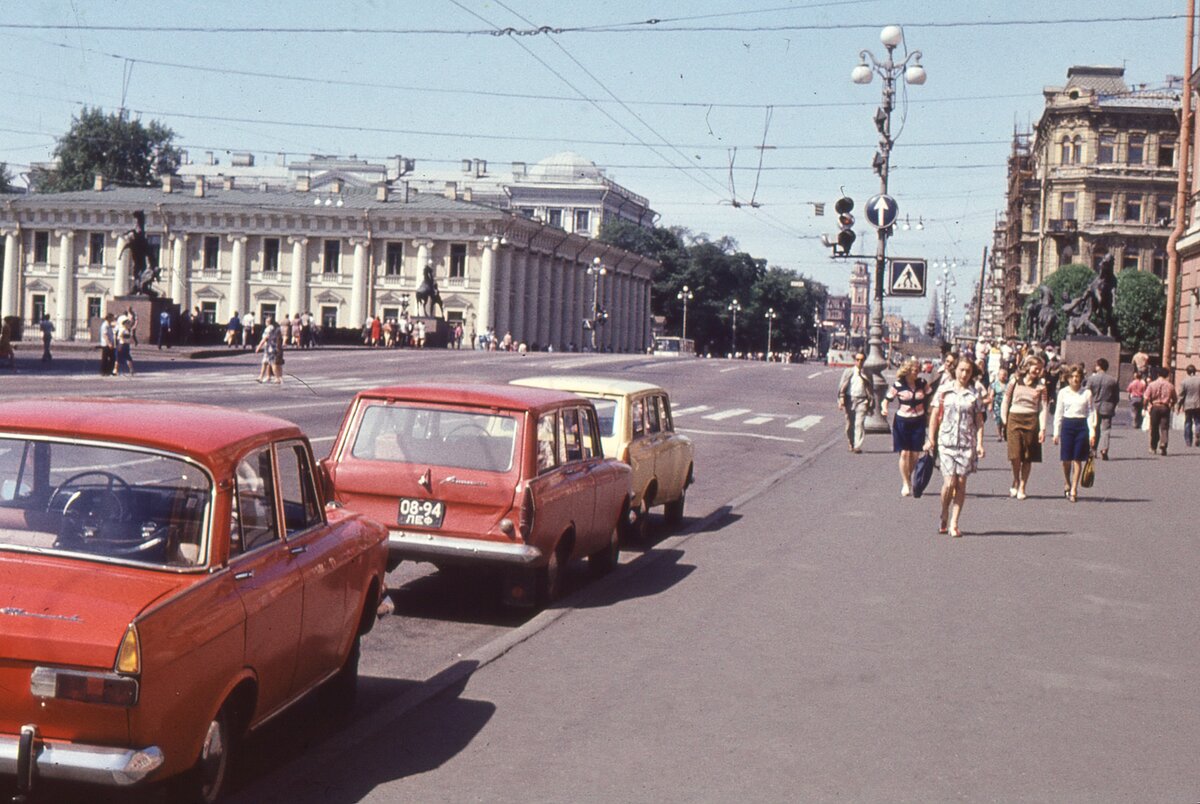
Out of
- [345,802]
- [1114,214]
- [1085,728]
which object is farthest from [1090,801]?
[1114,214]

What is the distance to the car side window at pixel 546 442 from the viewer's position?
1049 centimetres

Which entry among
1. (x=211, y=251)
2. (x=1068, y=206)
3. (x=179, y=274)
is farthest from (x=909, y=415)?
(x=179, y=274)

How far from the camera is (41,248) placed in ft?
363

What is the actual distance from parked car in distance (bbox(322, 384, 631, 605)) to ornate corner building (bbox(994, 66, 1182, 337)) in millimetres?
93053

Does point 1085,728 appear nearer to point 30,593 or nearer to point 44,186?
point 30,593

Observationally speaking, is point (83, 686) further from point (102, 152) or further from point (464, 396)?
point (102, 152)

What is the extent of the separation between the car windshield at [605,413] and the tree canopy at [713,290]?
137 metres

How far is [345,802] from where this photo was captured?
590 centimetres

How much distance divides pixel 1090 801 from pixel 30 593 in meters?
4.10

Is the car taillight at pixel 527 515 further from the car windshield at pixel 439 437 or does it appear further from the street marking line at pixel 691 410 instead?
the street marking line at pixel 691 410

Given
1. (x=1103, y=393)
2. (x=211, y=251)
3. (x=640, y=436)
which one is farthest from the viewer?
(x=211, y=251)

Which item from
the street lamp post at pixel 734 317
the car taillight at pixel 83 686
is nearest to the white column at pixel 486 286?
the street lamp post at pixel 734 317

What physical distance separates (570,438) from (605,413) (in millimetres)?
2682

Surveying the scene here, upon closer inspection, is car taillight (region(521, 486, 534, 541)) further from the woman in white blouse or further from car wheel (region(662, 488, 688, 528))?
the woman in white blouse
